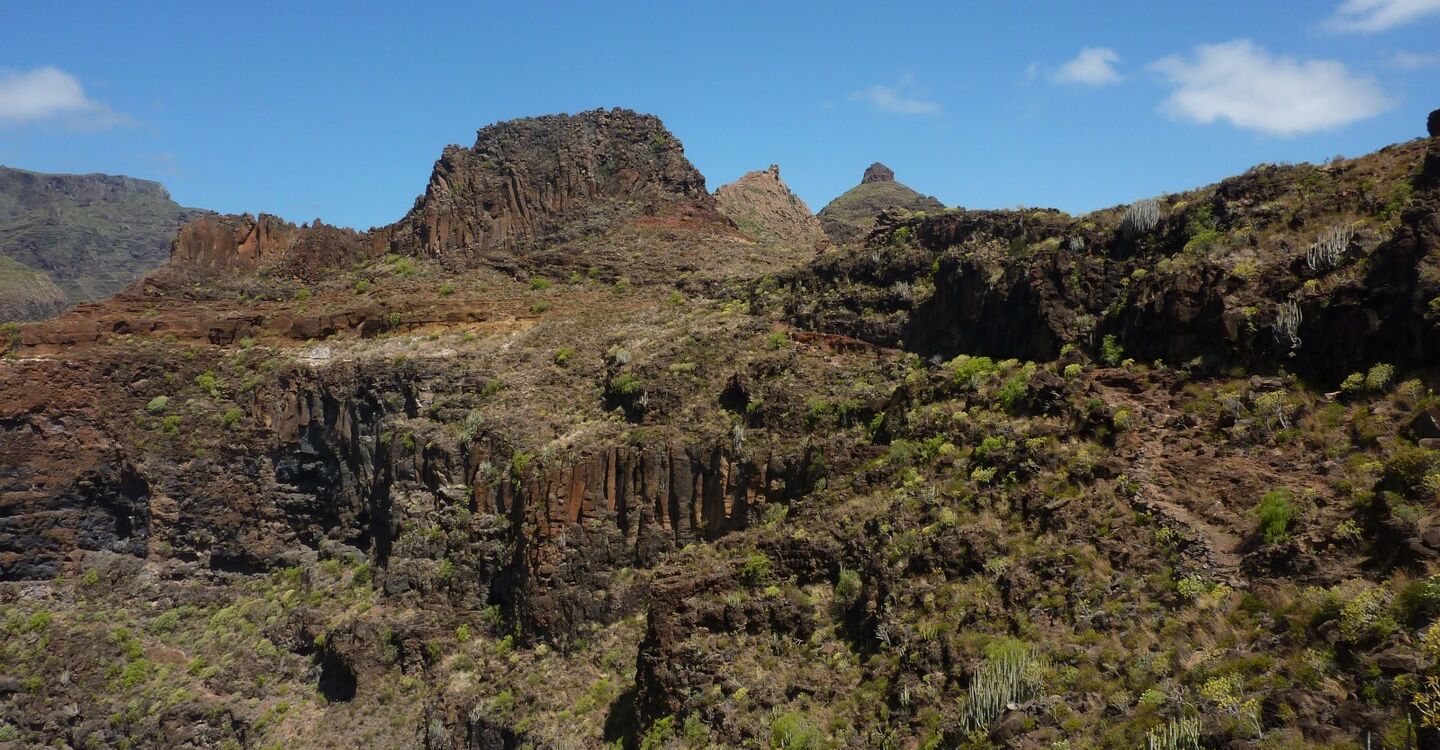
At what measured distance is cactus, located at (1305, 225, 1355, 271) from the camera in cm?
1758

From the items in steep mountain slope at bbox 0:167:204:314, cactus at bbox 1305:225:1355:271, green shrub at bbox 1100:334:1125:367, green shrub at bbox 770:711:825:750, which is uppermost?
steep mountain slope at bbox 0:167:204:314

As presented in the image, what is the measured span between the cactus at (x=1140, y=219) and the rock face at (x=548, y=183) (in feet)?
104

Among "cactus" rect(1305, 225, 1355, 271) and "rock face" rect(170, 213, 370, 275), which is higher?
"rock face" rect(170, 213, 370, 275)

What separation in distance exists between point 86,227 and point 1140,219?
6514 inches

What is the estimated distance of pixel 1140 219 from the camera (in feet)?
78.8

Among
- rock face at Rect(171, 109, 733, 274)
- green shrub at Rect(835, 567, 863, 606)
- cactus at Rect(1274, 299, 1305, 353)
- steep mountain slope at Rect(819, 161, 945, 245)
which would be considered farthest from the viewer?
steep mountain slope at Rect(819, 161, 945, 245)

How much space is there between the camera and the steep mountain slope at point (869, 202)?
258 feet

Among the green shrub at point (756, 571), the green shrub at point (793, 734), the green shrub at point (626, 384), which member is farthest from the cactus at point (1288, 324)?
the green shrub at point (626, 384)

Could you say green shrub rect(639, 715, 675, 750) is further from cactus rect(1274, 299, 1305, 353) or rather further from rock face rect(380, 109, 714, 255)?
rock face rect(380, 109, 714, 255)

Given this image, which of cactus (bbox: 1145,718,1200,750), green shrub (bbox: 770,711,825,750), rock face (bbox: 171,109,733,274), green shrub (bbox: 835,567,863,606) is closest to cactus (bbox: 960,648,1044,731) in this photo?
cactus (bbox: 1145,718,1200,750)

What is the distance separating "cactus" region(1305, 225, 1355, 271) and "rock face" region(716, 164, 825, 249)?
129 feet

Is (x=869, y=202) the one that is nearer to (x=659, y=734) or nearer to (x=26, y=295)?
(x=659, y=734)

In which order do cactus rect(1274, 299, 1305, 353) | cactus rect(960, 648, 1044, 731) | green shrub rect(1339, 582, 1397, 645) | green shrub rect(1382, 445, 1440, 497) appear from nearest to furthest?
green shrub rect(1339, 582, 1397, 645)
green shrub rect(1382, 445, 1440, 497)
cactus rect(960, 648, 1044, 731)
cactus rect(1274, 299, 1305, 353)

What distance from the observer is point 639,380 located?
31.5 m
